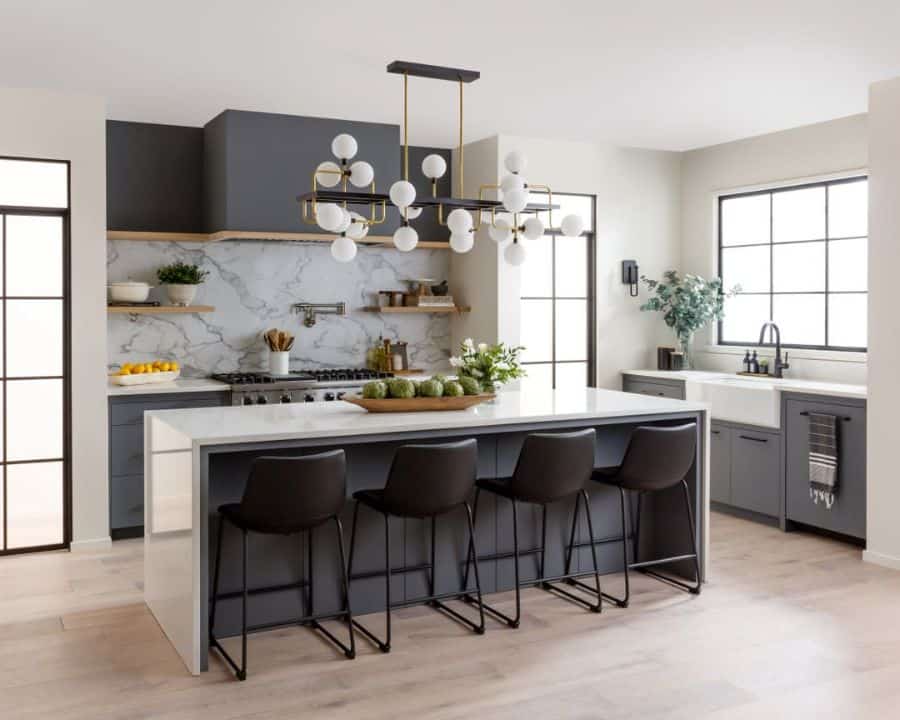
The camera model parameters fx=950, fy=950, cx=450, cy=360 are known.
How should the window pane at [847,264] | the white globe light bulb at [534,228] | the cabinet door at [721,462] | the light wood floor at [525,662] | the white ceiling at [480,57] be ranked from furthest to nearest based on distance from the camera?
the cabinet door at [721,462], the window pane at [847,264], the white globe light bulb at [534,228], the white ceiling at [480,57], the light wood floor at [525,662]

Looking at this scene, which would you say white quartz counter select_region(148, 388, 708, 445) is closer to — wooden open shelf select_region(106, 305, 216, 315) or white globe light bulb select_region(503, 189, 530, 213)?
white globe light bulb select_region(503, 189, 530, 213)

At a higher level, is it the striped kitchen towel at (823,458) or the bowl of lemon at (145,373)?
the bowl of lemon at (145,373)

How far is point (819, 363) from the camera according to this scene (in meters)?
6.37

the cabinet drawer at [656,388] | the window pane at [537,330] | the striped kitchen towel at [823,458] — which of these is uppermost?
the window pane at [537,330]

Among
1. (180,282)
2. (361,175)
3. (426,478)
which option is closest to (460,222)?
(361,175)

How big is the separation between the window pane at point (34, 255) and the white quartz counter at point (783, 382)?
413 centimetres

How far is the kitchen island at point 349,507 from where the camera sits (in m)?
3.74

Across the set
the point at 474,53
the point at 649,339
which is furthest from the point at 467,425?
the point at 649,339

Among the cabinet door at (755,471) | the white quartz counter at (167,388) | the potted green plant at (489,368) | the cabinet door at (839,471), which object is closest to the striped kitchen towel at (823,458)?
the cabinet door at (839,471)

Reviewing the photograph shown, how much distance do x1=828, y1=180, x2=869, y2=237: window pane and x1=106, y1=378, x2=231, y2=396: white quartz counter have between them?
4.12 metres

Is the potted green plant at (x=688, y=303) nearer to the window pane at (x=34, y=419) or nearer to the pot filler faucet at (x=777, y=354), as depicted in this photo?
the pot filler faucet at (x=777, y=354)

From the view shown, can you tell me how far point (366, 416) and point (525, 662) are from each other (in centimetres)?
128

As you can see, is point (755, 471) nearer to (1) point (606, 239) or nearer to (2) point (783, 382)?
(2) point (783, 382)

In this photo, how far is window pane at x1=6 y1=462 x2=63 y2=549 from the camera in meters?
5.49
